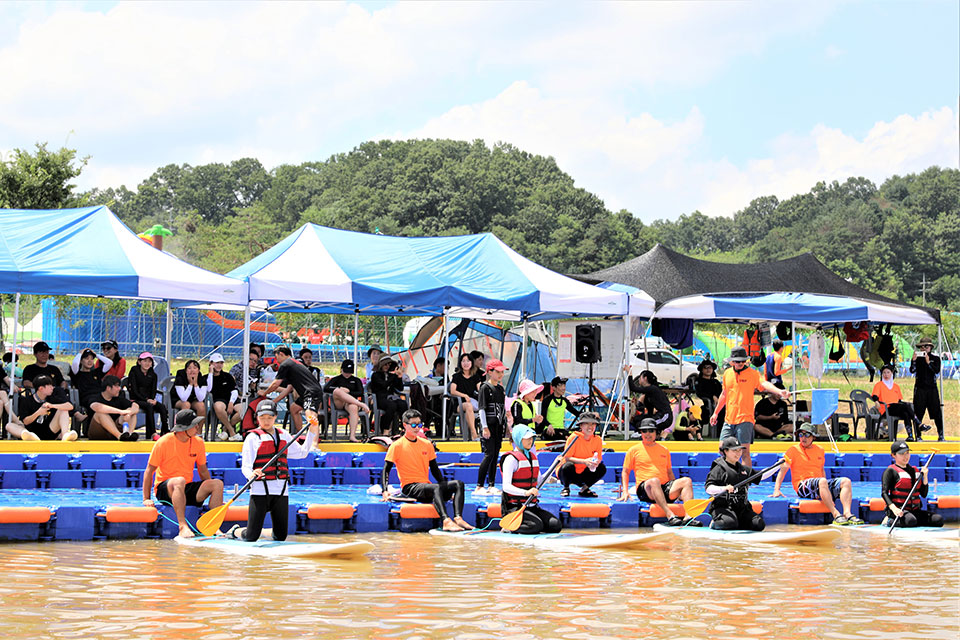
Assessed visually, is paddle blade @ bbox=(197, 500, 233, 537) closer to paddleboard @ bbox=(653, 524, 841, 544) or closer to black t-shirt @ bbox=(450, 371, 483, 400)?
paddleboard @ bbox=(653, 524, 841, 544)

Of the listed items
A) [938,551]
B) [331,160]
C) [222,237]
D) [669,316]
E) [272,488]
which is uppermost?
[331,160]

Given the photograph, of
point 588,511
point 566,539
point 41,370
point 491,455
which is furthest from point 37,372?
point 566,539

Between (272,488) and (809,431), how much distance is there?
6.58 metres

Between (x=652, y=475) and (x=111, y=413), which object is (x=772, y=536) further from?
(x=111, y=413)

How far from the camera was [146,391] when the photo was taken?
16094 millimetres

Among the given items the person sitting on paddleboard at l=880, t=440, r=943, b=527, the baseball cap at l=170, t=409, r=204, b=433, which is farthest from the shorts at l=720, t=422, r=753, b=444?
the baseball cap at l=170, t=409, r=204, b=433

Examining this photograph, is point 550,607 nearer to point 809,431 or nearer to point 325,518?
point 325,518

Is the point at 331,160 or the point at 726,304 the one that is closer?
the point at 726,304

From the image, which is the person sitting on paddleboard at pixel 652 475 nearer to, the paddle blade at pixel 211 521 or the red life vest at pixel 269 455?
the red life vest at pixel 269 455

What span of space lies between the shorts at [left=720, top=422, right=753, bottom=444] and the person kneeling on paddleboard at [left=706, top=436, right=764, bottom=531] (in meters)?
2.04

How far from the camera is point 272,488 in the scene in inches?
404

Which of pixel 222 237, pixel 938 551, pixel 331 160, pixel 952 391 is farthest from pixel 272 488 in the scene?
pixel 331 160

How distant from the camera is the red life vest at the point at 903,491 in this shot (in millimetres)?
12578

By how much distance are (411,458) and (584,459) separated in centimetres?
276
